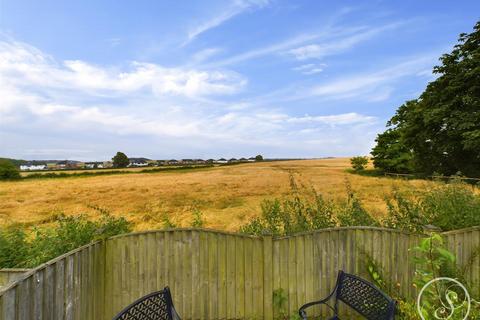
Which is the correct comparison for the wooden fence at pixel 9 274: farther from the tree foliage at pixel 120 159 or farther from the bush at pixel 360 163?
the tree foliage at pixel 120 159

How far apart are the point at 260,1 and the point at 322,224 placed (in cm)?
641

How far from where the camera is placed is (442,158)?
24.0 metres

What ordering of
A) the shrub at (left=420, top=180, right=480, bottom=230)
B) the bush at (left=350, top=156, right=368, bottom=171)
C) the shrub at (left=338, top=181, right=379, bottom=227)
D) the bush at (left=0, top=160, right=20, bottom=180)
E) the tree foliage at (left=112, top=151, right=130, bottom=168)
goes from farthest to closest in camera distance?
the tree foliage at (left=112, top=151, right=130, bottom=168) < the bush at (left=350, top=156, right=368, bottom=171) < the bush at (left=0, top=160, right=20, bottom=180) < the shrub at (left=338, top=181, right=379, bottom=227) < the shrub at (left=420, top=180, right=480, bottom=230)

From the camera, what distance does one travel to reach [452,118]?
2047cm

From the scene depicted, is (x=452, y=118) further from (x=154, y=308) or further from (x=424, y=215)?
(x=154, y=308)

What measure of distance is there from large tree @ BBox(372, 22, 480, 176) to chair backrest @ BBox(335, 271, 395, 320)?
19.0 m

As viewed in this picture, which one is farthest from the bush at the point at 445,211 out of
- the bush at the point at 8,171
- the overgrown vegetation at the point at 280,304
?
the bush at the point at 8,171

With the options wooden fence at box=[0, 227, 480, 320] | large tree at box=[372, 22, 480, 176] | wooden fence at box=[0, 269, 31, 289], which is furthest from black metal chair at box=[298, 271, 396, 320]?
large tree at box=[372, 22, 480, 176]

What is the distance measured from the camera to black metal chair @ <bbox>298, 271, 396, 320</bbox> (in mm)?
2799

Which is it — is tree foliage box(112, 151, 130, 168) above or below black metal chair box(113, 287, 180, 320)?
above

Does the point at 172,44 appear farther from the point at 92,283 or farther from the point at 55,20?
the point at 92,283

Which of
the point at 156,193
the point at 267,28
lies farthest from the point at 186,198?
the point at 267,28

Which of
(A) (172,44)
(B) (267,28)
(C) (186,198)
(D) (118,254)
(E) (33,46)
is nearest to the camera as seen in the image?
(D) (118,254)

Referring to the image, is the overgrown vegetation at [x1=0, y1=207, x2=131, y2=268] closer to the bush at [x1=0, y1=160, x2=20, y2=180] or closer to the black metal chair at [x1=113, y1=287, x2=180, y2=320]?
the black metal chair at [x1=113, y1=287, x2=180, y2=320]
